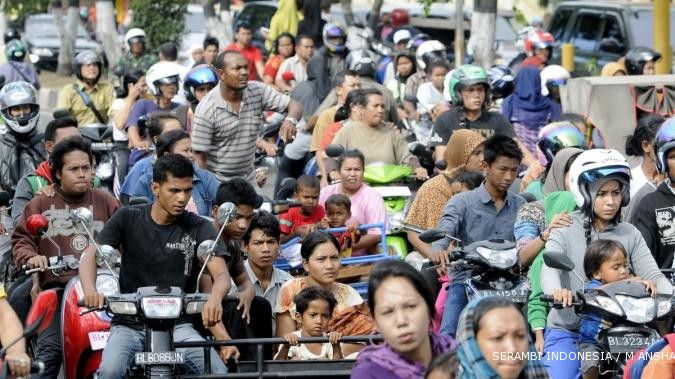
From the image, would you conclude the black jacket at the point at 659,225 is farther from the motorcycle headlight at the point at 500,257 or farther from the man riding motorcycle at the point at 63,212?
the man riding motorcycle at the point at 63,212

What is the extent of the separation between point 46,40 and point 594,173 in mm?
29982

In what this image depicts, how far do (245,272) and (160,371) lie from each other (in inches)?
58.5

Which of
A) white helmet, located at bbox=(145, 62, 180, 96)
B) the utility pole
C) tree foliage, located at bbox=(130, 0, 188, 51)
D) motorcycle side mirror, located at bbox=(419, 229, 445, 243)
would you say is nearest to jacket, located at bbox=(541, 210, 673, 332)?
motorcycle side mirror, located at bbox=(419, 229, 445, 243)

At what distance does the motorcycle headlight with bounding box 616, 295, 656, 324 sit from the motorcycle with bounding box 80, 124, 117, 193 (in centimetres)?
730

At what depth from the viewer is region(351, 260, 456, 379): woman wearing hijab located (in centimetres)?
616

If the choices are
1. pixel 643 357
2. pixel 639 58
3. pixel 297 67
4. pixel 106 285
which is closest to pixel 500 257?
pixel 643 357

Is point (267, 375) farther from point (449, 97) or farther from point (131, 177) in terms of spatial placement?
point (449, 97)

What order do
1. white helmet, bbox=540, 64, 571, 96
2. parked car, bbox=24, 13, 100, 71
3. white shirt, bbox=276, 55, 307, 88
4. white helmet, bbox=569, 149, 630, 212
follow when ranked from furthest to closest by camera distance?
1. parked car, bbox=24, 13, 100, 71
2. white shirt, bbox=276, 55, 307, 88
3. white helmet, bbox=540, 64, 571, 96
4. white helmet, bbox=569, 149, 630, 212

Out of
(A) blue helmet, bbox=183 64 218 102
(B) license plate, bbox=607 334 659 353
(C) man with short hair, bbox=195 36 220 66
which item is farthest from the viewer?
(C) man with short hair, bbox=195 36 220 66

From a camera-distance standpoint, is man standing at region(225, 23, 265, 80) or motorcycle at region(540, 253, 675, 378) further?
man standing at region(225, 23, 265, 80)

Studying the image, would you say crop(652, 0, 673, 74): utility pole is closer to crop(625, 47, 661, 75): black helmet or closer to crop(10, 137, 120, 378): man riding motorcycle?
crop(625, 47, 661, 75): black helmet

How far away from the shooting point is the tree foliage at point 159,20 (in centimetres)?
3164

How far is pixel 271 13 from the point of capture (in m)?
30.4

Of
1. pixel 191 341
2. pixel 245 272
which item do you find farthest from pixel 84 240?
pixel 191 341
